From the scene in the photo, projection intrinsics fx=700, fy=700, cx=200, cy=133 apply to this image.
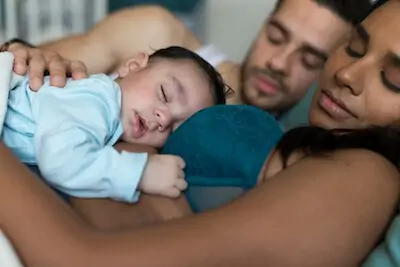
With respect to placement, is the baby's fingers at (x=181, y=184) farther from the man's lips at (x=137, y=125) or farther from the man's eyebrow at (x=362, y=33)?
the man's eyebrow at (x=362, y=33)

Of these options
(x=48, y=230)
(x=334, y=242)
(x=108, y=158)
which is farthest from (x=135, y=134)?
(x=334, y=242)

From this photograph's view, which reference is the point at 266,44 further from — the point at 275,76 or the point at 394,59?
the point at 394,59

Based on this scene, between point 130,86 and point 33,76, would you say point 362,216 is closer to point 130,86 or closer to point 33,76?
point 130,86

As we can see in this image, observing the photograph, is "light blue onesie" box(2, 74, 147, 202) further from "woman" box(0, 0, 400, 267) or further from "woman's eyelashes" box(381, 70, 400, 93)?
"woman's eyelashes" box(381, 70, 400, 93)

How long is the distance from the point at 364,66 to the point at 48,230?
2.11 ft

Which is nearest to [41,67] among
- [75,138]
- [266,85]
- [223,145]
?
[75,138]

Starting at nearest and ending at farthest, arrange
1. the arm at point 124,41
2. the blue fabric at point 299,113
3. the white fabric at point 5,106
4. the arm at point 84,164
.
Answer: the white fabric at point 5,106 → the arm at point 84,164 → the arm at point 124,41 → the blue fabric at point 299,113

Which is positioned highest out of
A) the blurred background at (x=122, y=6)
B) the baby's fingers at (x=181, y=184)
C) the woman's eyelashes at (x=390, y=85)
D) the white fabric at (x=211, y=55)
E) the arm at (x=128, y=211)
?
the woman's eyelashes at (x=390, y=85)

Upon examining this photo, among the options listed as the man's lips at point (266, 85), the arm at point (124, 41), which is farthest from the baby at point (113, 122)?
the arm at point (124, 41)

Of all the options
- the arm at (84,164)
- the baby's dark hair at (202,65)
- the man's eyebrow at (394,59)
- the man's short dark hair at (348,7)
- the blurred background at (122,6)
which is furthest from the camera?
the blurred background at (122,6)

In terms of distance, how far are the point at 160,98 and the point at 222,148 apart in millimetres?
183

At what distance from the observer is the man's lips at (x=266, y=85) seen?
5.87ft

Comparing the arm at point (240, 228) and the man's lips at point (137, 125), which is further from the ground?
the arm at point (240, 228)

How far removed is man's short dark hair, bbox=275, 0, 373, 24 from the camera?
171 centimetres
